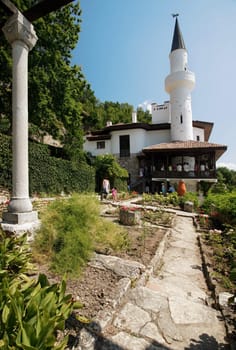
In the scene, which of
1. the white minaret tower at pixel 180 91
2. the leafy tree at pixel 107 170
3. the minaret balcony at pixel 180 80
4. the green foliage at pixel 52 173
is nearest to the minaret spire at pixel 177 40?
the white minaret tower at pixel 180 91

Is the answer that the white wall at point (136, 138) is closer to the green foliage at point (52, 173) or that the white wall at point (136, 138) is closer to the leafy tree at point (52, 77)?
the green foliage at point (52, 173)

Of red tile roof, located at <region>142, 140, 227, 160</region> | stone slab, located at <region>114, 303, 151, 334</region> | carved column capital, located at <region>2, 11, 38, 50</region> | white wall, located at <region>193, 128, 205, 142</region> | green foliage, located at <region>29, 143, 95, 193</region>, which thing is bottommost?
stone slab, located at <region>114, 303, 151, 334</region>

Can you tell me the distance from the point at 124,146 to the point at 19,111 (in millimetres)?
21520

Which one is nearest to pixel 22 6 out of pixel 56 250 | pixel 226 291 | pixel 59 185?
pixel 59 185

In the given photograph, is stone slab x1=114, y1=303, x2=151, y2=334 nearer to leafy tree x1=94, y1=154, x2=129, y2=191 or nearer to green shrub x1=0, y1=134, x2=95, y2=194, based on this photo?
green shrub x1=0, y1=134, x2=95, y2=194

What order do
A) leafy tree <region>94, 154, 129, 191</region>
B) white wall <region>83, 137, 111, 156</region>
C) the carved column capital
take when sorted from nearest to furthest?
the carved column capital < leafy tree <region>94, 154, 129, 191</region> < white wall <region>83, 137, 111, 156</region>

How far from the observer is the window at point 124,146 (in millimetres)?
25203

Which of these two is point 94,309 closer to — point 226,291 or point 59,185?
point 226,291

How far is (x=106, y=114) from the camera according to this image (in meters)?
39.3

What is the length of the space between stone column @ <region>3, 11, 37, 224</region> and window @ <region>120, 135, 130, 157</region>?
2114cm

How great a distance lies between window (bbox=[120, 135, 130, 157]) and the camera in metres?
25.2

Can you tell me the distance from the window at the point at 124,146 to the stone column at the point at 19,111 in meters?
21.1

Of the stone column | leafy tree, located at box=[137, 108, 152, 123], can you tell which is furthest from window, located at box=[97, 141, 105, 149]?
Answer: the stone column

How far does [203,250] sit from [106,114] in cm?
3703
